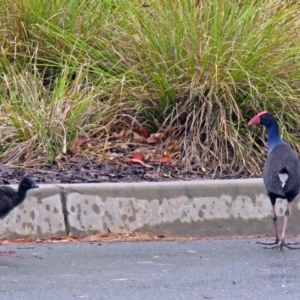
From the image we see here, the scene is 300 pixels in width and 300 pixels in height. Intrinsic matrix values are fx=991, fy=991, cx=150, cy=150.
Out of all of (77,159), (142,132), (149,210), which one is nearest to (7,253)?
(149,210)

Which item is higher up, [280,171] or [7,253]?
[280,171]

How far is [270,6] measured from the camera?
37.1ft

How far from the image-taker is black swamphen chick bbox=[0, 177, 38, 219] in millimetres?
7660

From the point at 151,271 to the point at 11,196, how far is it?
154cm

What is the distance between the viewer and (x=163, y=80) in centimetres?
1037

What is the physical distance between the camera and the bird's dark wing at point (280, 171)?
7742 mm

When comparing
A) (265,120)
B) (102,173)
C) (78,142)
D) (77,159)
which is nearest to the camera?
(265,120)

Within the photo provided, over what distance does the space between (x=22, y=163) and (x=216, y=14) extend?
2679mm

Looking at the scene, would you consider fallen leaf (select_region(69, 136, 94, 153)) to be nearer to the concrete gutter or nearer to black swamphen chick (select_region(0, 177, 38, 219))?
the concrete gutter

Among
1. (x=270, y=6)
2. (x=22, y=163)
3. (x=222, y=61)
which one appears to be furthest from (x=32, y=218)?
(x=270, y=6)

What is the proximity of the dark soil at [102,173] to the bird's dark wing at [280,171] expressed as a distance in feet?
5.35

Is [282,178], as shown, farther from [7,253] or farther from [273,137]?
[7,253]

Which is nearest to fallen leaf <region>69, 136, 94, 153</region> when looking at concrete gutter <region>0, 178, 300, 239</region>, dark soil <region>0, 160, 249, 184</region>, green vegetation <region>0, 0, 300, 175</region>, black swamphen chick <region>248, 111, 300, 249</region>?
green vegetation <region>0, 0, 300, 175</region>

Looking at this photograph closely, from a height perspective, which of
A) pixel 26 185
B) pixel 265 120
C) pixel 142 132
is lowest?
pixel 26 185
